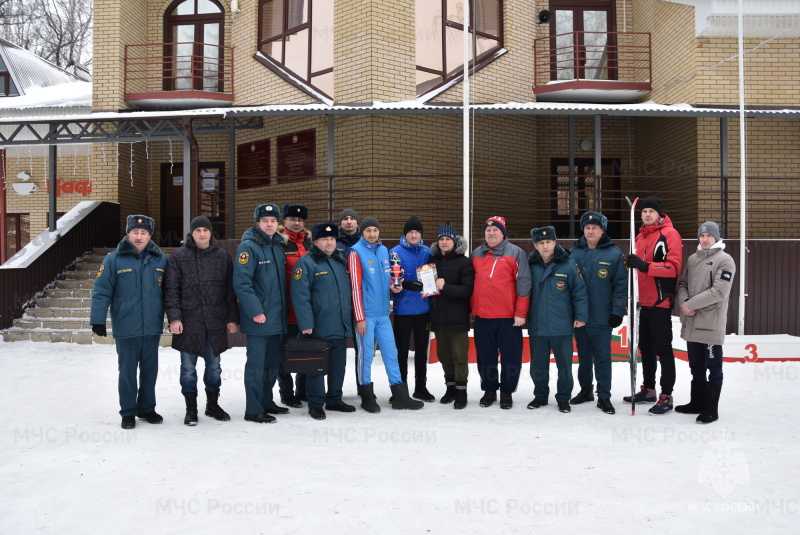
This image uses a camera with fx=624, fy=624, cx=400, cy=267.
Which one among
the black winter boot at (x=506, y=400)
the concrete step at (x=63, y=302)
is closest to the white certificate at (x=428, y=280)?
the black winter boot at (x=506, y=400)

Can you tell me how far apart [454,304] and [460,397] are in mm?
808

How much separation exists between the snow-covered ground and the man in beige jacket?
0.30m

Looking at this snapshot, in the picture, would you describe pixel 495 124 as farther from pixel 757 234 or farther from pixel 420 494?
pixel 420 494

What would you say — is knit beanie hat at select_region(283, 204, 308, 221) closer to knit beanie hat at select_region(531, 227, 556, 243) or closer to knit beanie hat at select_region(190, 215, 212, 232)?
knit beanie hat at select_region(190, 215, 212, 232)

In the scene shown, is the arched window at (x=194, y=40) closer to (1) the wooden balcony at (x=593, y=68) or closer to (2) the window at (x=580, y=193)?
(1) the wooden balcony at (x=593, y=68)

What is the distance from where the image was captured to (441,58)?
36.9 feet

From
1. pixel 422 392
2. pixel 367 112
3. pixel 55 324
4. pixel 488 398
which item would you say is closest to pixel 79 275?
pixel 55 324

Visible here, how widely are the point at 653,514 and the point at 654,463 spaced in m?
0.83

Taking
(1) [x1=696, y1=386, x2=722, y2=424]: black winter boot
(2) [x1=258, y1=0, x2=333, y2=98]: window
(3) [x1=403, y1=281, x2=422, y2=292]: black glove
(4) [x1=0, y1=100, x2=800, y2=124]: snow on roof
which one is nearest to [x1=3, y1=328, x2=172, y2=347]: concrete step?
(4) [x1=0, y1=100, x2=800, y2=124]: snow on roof

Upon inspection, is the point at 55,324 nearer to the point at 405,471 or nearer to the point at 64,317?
the point at 64,317

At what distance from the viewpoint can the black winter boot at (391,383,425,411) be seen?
5.39m

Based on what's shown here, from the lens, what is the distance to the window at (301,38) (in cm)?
1127

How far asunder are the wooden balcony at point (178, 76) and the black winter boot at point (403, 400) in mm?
9147

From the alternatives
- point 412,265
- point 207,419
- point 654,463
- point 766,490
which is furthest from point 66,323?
point 766,490
